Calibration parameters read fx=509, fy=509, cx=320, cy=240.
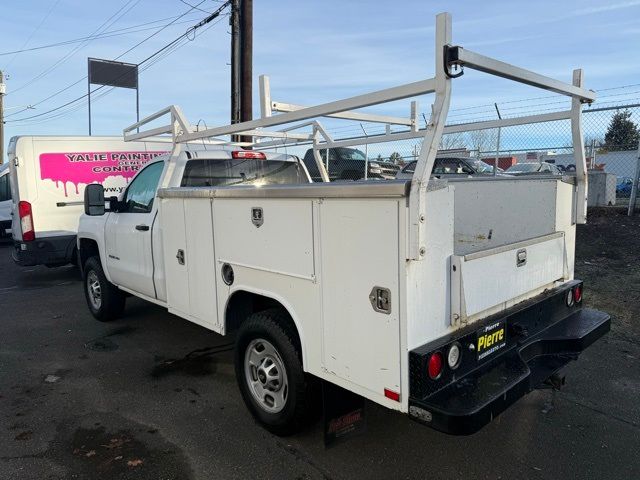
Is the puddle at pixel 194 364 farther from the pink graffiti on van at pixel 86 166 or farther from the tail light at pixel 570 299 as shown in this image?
the pink graffiti on van at pixel 86 166

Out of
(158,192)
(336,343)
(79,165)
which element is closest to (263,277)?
(336,343)

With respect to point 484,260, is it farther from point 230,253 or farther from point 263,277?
point 230,253

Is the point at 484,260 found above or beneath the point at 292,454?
above

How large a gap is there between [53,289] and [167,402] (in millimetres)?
5777

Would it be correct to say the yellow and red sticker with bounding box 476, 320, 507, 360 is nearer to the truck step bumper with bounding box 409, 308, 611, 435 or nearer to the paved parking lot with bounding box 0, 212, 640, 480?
the truck step bumper with bounding box 409, 308, 611, 435

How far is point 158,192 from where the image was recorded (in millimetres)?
4445

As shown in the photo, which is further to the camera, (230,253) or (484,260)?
(230,253)

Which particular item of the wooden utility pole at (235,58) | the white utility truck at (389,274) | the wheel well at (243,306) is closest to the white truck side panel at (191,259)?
the white utility truck at (389,274)

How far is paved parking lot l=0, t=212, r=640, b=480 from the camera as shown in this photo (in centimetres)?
314

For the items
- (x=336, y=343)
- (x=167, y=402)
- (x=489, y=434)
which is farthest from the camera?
(x=167, y=402)

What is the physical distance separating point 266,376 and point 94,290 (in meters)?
3.99

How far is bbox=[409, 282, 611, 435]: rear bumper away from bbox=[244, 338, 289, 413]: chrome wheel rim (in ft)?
3.51

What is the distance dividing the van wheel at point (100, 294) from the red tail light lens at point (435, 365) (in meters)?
4.68

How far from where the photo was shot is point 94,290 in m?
6.54
